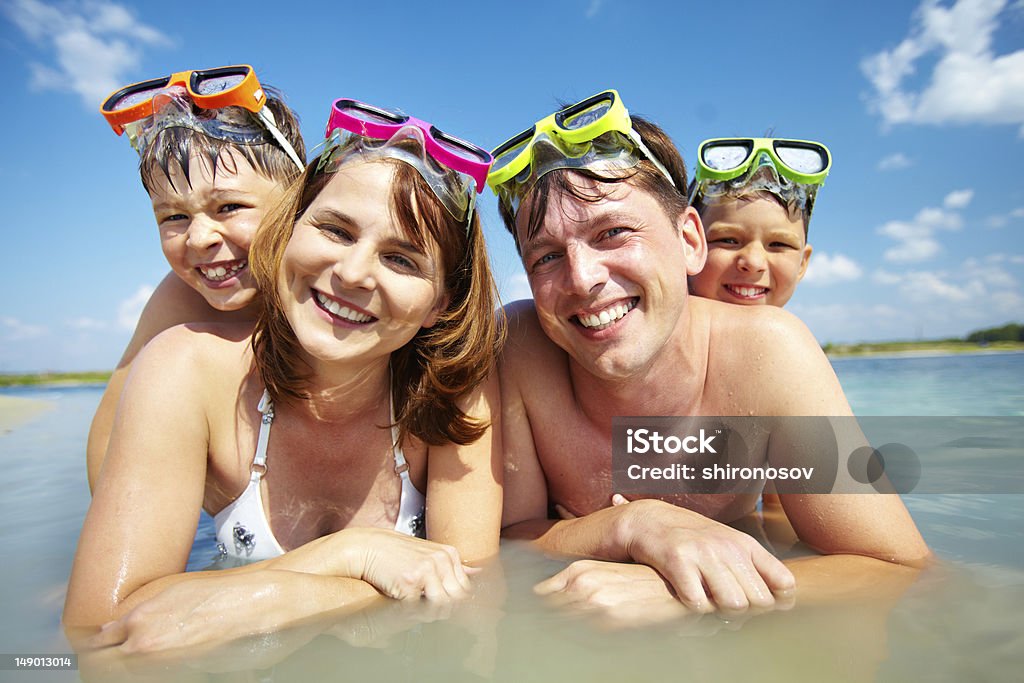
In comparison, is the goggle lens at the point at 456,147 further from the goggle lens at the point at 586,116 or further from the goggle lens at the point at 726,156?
the goggle lens at the point at 726,156

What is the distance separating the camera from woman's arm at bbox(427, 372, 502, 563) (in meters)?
2.70

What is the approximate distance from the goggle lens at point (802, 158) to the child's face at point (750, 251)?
337 millimetres

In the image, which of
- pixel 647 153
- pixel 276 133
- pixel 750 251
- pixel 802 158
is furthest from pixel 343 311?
pixel 802 158

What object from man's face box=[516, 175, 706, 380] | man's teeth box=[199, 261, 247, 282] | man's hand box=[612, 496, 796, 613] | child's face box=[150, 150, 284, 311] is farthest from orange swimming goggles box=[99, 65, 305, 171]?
man's hand box=[612, 496, 796, 613]

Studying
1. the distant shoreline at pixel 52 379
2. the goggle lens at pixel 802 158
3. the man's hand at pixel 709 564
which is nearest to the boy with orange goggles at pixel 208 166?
the man's hand at pixel 709 564

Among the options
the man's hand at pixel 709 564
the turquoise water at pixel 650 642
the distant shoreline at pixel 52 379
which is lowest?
the distant shoreline at pixel 52 379

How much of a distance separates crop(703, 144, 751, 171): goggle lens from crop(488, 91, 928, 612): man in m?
0.91

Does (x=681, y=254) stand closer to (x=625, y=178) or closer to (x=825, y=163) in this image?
(x=625, y=178)

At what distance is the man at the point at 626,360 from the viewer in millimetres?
2488

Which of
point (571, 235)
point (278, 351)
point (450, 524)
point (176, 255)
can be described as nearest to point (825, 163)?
point (571, 235)

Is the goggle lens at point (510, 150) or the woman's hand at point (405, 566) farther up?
the goggle lens at point (510, 150)

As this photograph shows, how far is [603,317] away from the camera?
8.71 feet

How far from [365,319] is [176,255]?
126cm

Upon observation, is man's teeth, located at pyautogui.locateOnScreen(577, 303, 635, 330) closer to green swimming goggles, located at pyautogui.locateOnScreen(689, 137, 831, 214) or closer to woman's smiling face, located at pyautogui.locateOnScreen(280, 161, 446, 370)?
woman's smiling face, located at pyautogui.locateOnScreen(280, 161, 446, 370)
